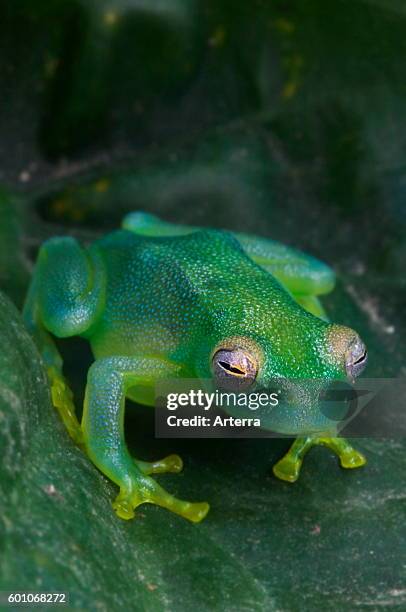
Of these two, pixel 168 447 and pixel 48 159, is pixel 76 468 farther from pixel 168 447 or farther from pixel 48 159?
pixel 48 159

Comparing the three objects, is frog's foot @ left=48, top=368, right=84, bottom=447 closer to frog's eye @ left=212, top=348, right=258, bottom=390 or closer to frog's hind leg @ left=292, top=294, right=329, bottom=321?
frog's eye @ left=212, top=348, right=258, bottom=390

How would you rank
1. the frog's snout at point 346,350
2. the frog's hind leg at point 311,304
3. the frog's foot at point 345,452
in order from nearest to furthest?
the frog's snout at point 346,350, the frog's foot at point 345,452, the frog's hind leg at point 311,304

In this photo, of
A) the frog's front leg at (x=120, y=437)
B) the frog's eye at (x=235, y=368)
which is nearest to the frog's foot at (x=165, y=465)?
the frog's front leg at (x=120, y=437)

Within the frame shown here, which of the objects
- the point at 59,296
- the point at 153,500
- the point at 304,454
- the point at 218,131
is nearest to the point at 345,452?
the point at 304,454

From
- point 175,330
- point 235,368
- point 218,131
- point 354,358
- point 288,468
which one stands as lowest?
point 288,468

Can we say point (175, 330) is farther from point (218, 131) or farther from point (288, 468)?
point (218, 131)

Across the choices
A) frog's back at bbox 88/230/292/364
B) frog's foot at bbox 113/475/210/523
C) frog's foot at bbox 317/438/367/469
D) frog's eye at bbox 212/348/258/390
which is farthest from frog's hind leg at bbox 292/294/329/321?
frog's foot at bbox 113/475/210/523

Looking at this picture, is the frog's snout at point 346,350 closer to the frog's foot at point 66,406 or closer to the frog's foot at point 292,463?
the frog's foot at point 292,463
